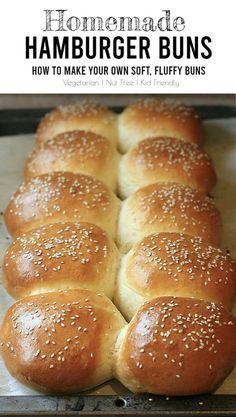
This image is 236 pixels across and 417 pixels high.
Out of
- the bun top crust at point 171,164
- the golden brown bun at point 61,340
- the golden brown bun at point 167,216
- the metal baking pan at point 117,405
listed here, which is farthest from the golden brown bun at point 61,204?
the metal baking pan at point 117,405

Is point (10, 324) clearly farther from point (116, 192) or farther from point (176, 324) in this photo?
point (116, 192)

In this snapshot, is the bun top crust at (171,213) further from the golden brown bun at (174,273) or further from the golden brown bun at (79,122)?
the golden brown bun at (79,122)

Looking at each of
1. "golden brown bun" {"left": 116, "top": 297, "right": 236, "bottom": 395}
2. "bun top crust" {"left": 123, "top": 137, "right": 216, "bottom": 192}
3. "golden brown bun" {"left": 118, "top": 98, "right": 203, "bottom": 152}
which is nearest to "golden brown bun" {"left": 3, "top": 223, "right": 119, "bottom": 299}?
"golden brown bun" {"left": 116, "top": 297, "right": 236, "bottom": 395}

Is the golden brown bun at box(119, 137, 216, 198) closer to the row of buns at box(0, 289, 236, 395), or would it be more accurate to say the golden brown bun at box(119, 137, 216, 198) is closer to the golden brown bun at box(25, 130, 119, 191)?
the golden brown bun at box(25, 130, 119, 191)

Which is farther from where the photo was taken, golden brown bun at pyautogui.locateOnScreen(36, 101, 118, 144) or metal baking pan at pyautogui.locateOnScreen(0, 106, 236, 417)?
golden brown bun at pyautogui.locateOnScreen(36, 101, 118, 144)

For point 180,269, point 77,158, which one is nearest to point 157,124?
point 77,158

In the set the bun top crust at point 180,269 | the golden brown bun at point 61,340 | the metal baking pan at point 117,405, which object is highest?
the bun top crust at point 180,269

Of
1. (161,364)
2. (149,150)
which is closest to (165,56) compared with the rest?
(149,150)
